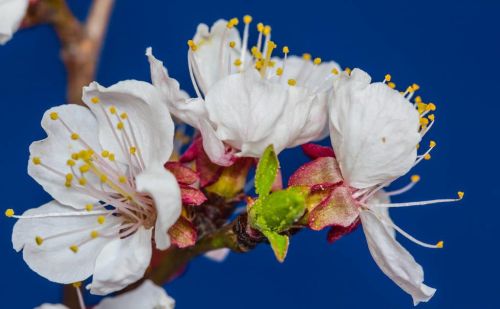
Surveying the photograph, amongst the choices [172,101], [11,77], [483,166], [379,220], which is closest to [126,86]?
[172,101]

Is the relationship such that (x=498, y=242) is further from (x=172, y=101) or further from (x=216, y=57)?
(x=172, y=101)

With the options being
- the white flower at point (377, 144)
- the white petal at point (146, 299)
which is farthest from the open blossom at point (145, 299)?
the white flower at point (377, 144)

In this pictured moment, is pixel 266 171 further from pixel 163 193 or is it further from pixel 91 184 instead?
pixel 91 184

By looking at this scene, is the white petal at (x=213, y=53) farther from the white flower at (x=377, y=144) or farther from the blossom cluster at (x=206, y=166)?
the white flower at (x=377, y=144)

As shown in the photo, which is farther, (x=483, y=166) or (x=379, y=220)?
(x=483, y=166)

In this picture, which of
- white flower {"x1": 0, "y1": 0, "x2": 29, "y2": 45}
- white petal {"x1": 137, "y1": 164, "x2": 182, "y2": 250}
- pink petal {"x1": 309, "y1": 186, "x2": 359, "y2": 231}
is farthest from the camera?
white flower {"x1": 0, "y1": 0, "x2": 29, "y2": 45}

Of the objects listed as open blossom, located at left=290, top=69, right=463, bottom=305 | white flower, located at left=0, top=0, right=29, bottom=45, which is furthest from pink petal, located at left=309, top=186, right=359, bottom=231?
white flower, located at left=0, top=0, right=29, bottom=45

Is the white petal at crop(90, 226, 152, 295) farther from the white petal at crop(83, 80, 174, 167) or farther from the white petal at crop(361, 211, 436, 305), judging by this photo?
the white petal at crop(361, 211, 436, 305)
